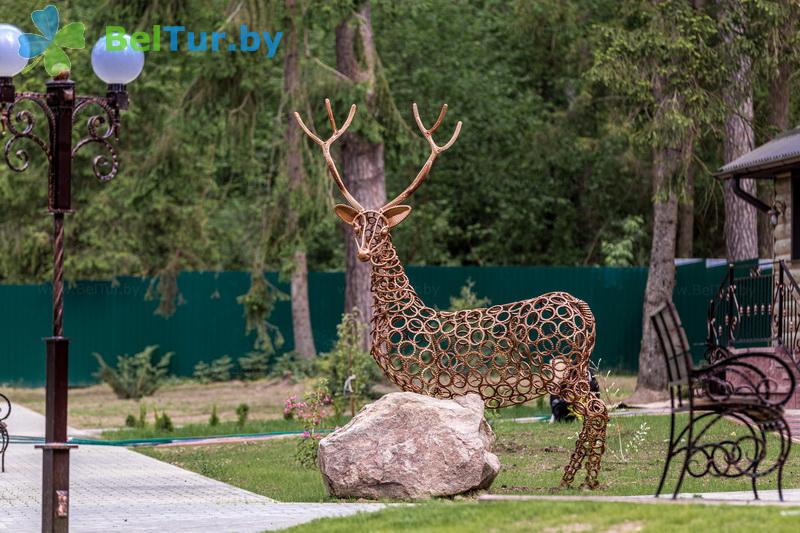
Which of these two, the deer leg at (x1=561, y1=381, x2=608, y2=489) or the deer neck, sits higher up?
the deer neck

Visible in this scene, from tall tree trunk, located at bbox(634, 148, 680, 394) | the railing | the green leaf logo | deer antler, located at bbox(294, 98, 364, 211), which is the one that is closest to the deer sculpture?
deer antler, located at bbox(294, 98, 364, 211)

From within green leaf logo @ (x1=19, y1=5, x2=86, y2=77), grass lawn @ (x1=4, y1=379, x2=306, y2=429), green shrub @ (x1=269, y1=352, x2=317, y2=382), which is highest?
green leaf logo @ (x1=19, y1=5, x2=86, y2=77)

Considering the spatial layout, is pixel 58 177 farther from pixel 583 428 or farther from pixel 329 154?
pixel 583 428

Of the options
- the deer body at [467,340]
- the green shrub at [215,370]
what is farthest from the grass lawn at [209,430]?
the green shrub at [215,370]

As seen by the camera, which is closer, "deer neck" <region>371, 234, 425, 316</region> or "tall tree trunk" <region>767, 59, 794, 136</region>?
"deer neck" <region>371, 234, 425, 316</region>

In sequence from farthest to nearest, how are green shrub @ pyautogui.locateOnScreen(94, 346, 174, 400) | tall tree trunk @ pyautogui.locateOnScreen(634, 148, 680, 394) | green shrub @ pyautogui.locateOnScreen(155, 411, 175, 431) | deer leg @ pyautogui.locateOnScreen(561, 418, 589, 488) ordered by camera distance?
green shrub @ pyautogui.locateOnScreen(94, 346, 174, 400) < tall tree trunk @ pyautogui.locateOnScreen(634, 148, 680, 394) < green shrub @ pyautogui.locateOnScreen(155, 411, 175, 431) < deer leg @ pyautogui.locateOnScreen(561, 418, 589, 488)

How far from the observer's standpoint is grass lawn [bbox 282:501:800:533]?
8016 millimetres

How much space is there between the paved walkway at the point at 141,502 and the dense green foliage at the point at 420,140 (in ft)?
28.4

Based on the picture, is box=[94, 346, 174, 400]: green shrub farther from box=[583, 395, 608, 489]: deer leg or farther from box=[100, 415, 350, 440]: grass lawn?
box=[583, 395, 608, 489]: deer leg

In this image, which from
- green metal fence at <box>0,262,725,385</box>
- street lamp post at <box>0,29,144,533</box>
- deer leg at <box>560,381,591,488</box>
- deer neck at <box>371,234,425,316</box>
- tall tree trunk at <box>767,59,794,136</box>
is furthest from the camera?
green metal fence at <box>0,262,725,385</box>

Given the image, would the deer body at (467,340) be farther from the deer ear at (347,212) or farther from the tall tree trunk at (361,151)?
the tall tree trunk at (361,151)

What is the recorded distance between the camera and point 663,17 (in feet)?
70.6

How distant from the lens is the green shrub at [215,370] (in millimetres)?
30531

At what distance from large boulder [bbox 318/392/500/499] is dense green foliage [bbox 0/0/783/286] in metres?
11.3
